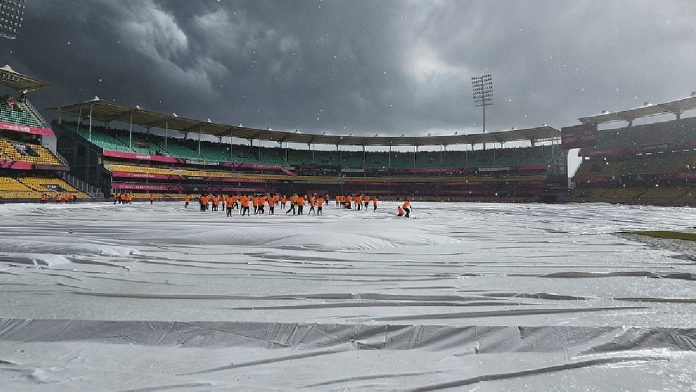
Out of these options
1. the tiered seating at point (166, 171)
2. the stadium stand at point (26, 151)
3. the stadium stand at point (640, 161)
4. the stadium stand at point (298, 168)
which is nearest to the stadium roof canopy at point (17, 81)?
the stadium stand at point (26, 151)

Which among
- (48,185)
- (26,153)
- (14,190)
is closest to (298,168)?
(48,185)

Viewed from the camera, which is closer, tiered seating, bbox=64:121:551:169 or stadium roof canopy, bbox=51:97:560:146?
stadium roof canopy, bbox=51:97:560:146

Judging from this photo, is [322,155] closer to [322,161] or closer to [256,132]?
[322,161]

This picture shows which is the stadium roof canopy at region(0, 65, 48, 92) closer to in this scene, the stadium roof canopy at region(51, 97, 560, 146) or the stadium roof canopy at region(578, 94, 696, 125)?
the stadium roof canopy at region(51, 97, 560, 146)

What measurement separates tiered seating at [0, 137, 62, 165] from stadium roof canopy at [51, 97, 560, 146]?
22.6 ft

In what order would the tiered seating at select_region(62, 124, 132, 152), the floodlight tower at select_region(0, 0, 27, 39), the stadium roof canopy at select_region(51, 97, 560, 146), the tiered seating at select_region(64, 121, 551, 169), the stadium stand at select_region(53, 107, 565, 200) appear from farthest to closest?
the tiered seating at select_region(64, 121, 551, 169), the stadium stand at select_region(53, 107, 565, 200), the tiered seating at select_region(62, 124, 132, 152), the stadium roof canopy at select_region(51, 97, 560, 146), the floodlight tower at select_region(0, 0, 27, 39)

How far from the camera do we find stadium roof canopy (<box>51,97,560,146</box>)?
4456 cm

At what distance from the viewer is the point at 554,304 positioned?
Answer: 10.6 feet

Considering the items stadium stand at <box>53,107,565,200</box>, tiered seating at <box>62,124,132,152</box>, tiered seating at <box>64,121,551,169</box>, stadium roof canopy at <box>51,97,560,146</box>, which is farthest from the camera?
tiered seating at <box>64,121,551,169</box>

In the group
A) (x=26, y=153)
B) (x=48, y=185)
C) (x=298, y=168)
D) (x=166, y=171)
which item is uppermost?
(x=298, y=168)

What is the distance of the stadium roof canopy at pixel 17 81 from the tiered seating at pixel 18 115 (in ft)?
5.97

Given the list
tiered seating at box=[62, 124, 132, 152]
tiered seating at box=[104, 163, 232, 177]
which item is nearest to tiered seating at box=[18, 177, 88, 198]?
tiered seating at box=[104, 163, 232, 177]

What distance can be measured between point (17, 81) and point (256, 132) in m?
28.5

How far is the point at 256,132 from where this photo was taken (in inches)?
2292
